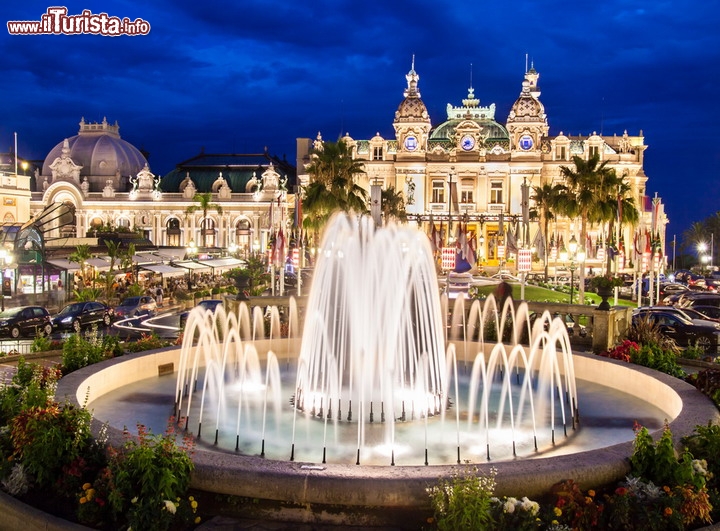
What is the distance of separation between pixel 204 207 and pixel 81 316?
6151 cm

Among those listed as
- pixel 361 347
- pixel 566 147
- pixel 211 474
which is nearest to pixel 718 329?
pixel 361 347

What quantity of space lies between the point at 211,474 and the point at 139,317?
31701 mm

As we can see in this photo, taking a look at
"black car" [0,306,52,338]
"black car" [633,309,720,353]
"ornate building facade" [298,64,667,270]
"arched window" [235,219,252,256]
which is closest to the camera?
"black car" [633,309,720,353]

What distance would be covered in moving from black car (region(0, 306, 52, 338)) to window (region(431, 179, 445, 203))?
67.4 m

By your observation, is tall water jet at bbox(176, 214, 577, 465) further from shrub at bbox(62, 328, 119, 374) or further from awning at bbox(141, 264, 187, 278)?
awning at bbox(141, 264, 187, 278)

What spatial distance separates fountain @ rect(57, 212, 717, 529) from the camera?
7.98 meters

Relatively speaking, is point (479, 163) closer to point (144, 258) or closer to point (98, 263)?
point (144, 258)

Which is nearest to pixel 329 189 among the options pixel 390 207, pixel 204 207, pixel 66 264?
pixel 66 264

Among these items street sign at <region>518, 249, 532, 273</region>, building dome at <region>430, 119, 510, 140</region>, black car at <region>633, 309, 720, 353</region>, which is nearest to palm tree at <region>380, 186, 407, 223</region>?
building dome at <region>430, 119, 510, 140</region>

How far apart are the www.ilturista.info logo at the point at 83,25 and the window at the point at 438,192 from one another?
54136 millimetres

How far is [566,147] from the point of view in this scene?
9362cm

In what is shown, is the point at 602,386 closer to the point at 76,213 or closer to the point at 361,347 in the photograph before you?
the point at 361,347

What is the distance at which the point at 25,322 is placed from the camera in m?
30.6

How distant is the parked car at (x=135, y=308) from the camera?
38.2 meters
